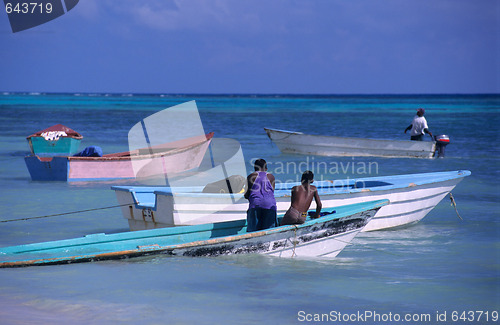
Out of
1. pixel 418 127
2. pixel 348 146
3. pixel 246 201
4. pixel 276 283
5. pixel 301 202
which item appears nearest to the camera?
pixel 276 283

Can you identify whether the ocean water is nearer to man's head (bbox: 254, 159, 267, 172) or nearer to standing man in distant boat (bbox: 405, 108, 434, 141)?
man's head (bbox: 254, 159, 267, 172)

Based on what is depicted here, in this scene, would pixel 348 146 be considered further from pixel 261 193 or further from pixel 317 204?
pixel 261 193

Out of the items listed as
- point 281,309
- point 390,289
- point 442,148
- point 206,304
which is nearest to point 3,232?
point 206,304

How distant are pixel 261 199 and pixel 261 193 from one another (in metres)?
0.09

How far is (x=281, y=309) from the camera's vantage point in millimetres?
7160

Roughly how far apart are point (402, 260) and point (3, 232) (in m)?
6.97

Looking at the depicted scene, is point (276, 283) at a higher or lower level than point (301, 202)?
lower

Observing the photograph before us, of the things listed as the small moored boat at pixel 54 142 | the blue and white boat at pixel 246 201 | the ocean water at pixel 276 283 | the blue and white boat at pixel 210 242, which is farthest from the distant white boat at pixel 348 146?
the blue and white boat at pixel 210 242

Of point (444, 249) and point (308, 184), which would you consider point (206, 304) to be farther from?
point (444, 249)

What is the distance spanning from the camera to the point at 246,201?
403 inches

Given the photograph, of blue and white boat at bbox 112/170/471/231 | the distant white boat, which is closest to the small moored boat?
the distant white boat

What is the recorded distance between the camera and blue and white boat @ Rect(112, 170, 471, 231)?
32.9ft

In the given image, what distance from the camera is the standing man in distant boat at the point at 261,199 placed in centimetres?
895

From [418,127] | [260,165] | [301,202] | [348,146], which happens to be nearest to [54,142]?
[348,146]
